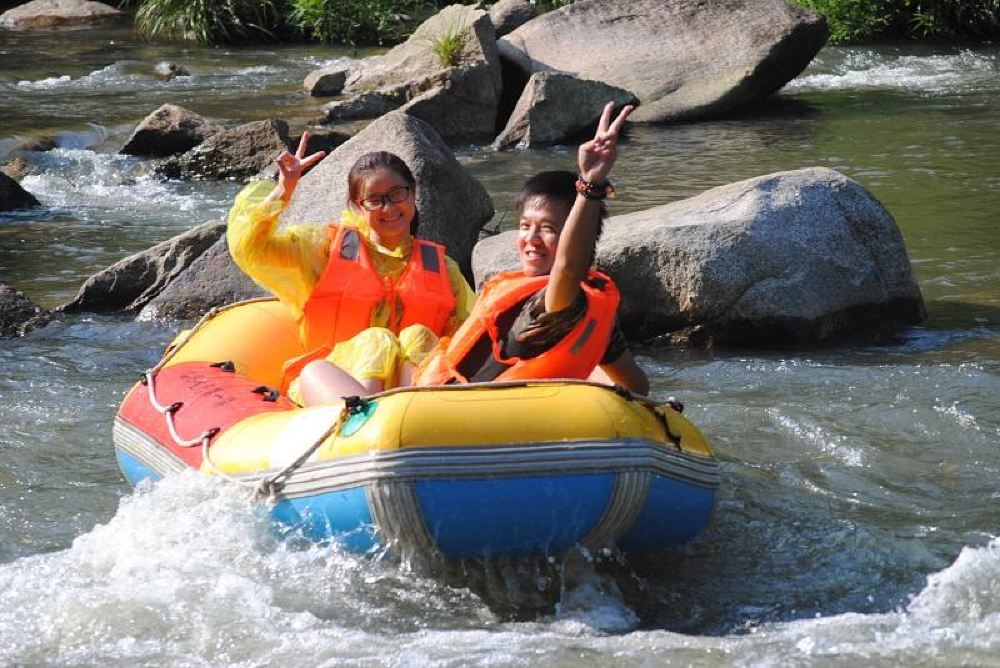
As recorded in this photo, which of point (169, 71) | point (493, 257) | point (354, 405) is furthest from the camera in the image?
point (169, 71)

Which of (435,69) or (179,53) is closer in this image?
(435,69)

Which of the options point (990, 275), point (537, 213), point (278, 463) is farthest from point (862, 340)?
point (278, 463)

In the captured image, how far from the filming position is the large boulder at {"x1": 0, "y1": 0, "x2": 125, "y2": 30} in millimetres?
19109

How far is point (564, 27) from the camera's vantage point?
43.7 ft

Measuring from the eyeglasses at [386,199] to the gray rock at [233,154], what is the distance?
18.4 feet

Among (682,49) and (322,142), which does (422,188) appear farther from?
(682,49)

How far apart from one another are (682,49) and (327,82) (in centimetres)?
327

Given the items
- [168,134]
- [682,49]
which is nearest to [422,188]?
[168,134]

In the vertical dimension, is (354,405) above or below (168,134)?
above

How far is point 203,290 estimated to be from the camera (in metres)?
7.09

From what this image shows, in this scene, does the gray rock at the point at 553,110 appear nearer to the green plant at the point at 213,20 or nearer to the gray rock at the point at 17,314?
the gray rock at the point at 17,314

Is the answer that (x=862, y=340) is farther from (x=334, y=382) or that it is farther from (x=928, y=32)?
(x=928, y=32)

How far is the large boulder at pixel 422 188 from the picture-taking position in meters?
7.18

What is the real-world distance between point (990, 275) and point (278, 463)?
4677mm
